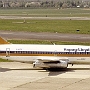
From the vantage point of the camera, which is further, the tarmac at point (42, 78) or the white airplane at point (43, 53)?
the white airplane at point (43, 53)

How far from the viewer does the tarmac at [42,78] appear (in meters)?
40.1

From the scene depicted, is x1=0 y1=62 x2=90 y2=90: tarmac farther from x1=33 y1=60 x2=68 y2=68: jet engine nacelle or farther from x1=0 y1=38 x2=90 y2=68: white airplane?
x1=0 y1=38 x2=90 y2=68: white airplane

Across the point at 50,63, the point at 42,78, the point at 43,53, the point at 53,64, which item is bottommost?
the point at 42,78

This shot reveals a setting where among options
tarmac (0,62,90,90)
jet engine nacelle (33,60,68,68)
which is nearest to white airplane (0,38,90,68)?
jet engine nacelle (33,60,68,68)

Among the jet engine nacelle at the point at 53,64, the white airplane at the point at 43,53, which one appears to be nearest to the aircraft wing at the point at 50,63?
the jet engine nacelle at the point at 53,64

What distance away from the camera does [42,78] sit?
146 feet

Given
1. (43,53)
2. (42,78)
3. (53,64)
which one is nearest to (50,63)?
(53,64)

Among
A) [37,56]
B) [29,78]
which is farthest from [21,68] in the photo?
[29,78]

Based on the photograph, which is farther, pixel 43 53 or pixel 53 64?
pixel 43 53

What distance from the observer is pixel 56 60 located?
47906 mm

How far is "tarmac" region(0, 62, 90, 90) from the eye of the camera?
40.1m

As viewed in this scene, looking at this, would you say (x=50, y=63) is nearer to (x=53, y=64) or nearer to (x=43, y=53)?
(x=53, y=64)

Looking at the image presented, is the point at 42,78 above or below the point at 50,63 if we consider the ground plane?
below

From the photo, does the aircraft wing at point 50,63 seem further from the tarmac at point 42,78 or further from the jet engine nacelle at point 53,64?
the tarmac at point 42,78
